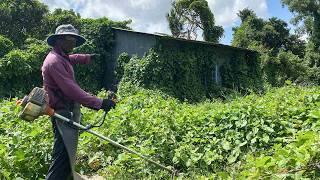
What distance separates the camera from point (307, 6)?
1417 inches

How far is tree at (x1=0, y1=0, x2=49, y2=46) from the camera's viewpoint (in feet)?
88.0

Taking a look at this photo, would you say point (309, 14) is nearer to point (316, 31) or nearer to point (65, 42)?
point (316, 31)

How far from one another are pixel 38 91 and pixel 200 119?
3234mm

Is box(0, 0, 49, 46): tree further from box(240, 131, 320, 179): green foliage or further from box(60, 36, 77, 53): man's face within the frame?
box(240, 131, 320, 179): green foliage

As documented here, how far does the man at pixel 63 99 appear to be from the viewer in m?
4.53

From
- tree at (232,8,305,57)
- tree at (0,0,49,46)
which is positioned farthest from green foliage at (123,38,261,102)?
tree at (232,8,305,57)

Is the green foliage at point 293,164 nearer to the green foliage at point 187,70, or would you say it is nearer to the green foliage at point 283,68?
the green foliage at point 187,70

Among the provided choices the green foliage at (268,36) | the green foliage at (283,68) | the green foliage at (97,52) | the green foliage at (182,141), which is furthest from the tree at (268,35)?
the green foliage at (182,141)

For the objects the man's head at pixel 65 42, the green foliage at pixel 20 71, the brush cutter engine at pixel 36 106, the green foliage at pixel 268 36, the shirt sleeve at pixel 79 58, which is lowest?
the brush cutter engine at pixel 36 106

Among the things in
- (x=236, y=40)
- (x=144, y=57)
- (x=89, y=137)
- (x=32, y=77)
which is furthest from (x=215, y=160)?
(x=236, y=40)

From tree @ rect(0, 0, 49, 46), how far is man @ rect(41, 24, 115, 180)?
23.3 meters

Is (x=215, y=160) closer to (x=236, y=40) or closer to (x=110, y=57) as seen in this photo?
(x=110, y=57)

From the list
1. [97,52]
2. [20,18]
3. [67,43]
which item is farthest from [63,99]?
[20,18]

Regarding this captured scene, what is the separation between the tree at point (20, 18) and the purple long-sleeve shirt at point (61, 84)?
2343 centimetres
